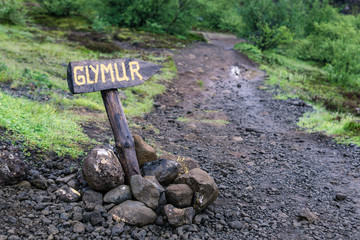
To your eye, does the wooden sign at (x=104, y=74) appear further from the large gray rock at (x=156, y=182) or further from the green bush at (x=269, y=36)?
the green bush at (x=269, y=36)

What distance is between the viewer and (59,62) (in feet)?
37.1

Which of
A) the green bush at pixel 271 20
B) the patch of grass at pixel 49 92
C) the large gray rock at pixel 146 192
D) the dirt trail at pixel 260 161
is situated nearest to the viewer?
the large gray rock at pixel 146 192

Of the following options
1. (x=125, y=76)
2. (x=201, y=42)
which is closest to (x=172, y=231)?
(x=125, y=76)

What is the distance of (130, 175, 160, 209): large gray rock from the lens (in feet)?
11.8

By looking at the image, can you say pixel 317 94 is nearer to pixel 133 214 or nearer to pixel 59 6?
pixel 133 214

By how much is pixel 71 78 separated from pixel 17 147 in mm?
1204

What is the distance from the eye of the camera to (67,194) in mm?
3602

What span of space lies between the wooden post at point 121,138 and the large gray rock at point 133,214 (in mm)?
501

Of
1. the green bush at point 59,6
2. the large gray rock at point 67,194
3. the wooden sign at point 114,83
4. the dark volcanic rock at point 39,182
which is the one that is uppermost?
the green bush at point 59,6

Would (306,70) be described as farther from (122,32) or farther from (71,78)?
(71,78)

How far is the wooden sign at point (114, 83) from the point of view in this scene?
3.85 metres

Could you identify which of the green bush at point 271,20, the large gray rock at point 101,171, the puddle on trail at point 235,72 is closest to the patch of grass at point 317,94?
the green bush at point 271,20

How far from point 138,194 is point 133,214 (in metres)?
0.27

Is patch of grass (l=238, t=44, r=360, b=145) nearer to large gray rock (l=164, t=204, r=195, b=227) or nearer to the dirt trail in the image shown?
the dirt trail
